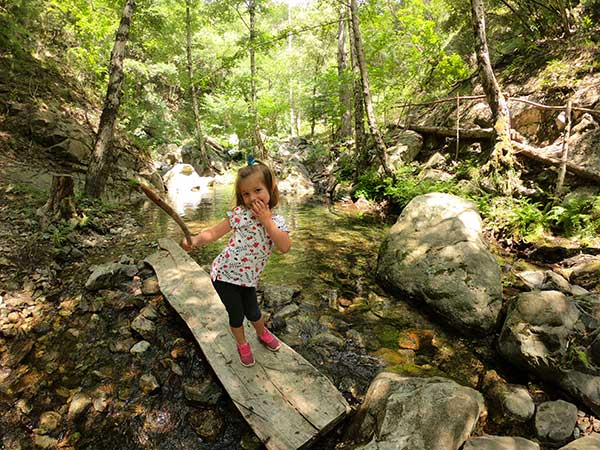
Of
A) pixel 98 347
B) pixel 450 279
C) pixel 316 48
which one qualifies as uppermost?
pixel 316 48

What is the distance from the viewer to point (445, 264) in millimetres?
4461

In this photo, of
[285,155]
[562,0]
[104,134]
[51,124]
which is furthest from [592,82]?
[285,155]

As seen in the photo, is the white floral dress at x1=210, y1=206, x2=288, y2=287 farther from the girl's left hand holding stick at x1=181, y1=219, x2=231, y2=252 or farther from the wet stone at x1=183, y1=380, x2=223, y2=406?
the wet stone at x1=183, y1=380, x2=223, y2=406

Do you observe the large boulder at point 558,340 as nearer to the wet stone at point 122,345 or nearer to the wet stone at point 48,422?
the wet stone at point 122,345

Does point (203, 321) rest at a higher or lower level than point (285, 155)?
lower

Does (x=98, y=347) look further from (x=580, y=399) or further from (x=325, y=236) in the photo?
(x=325, y=236)

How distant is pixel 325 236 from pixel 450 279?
4215 millimetres

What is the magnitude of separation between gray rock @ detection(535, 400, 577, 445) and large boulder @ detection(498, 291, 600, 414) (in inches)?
8.9

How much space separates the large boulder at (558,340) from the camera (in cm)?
290

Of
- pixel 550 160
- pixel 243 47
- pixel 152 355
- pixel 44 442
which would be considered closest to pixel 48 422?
pixel 44 442

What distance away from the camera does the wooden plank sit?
2.49 m

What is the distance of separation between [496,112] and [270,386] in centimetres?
883

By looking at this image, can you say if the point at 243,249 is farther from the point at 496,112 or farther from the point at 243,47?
the point at 243,47

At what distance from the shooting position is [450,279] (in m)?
4.29
